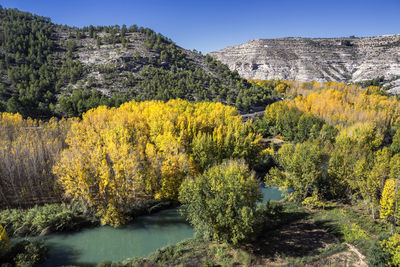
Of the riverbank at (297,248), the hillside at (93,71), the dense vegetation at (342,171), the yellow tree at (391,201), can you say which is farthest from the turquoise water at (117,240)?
the hillside at (93,71)

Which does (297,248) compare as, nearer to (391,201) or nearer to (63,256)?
(391,201)

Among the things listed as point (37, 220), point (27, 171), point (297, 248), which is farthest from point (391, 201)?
point (27, 171)

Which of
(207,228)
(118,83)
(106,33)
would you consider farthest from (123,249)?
(106,33)

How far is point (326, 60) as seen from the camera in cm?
17588

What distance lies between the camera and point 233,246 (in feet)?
70.1

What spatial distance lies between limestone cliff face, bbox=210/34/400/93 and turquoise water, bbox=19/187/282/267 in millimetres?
167682

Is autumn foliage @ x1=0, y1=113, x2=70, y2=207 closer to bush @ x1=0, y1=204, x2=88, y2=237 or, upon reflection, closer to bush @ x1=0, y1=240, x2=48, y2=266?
bush @ x1=0, y1=204, x2=88, y2=237

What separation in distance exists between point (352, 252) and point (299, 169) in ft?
36.2

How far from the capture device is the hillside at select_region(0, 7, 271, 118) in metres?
70.5

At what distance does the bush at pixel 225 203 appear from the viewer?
19992 millimetres

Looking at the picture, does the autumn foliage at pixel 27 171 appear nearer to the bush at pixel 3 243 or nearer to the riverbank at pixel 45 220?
the riverbank at pixel 45 220

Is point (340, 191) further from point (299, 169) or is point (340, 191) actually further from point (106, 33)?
point (106, 33)

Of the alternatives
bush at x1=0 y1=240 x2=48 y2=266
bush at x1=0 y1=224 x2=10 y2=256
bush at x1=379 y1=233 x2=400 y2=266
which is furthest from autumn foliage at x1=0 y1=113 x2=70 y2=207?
bush at x1=379 y1=233 x2=400 y2=266

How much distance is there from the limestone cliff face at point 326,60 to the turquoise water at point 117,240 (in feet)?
550
